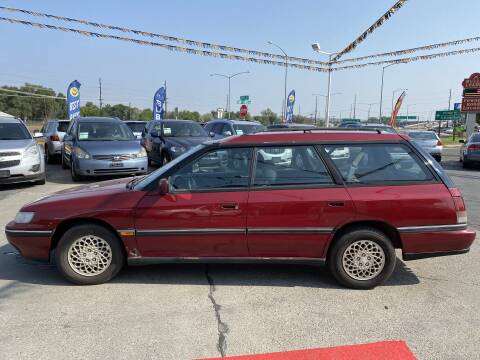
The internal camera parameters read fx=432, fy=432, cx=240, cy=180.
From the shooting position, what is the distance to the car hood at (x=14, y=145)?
9.65 m

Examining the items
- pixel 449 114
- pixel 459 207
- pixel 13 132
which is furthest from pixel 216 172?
pixel 449 114

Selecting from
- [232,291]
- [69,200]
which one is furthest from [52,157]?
[232,291]

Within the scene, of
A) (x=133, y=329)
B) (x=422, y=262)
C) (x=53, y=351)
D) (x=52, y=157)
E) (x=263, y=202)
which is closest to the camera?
(x=53, y=351)

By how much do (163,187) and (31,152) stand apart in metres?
7.19

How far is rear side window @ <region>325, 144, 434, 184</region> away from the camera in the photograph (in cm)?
435

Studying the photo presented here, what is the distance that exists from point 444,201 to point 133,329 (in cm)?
312

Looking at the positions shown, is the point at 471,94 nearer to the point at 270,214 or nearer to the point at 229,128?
the point at 229,128

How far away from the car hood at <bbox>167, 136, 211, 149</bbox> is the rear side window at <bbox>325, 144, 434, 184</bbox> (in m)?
8.17

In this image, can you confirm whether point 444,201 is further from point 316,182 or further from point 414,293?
point 316,182

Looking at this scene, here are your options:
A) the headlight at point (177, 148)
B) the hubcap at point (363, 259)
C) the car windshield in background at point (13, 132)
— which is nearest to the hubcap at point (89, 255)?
the hubcap at point (363, 259)

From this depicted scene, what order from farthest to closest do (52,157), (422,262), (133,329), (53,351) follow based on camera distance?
(52,157) < (422,262) < (133,329) < (53,351)

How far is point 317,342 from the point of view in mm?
3305

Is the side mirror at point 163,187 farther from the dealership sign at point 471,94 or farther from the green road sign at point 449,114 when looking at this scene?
the green road sign at point 449,114

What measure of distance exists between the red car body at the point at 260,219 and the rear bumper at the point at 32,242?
1 centimetres
